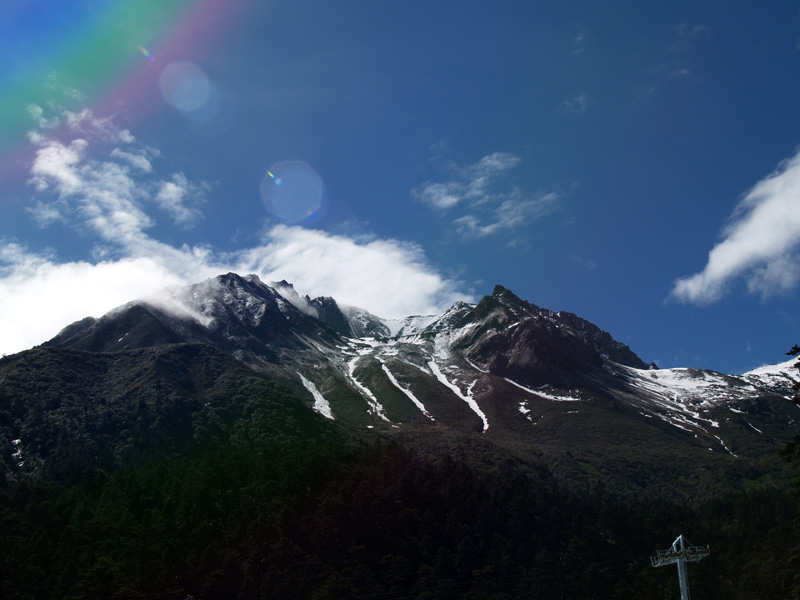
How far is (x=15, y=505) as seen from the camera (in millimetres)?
87062

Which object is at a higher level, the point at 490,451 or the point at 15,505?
the point at 490,451

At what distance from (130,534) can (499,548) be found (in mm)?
48778

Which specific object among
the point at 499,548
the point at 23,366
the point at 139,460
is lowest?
the point at 499,548

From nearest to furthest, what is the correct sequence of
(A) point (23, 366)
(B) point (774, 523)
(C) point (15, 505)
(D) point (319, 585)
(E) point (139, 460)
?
1. (D) point (319, 585)
2. (C) point (15, 505)
3. (B) point (774, 523)
4. (E) point (139, 460)
5. (A) point (23, 366)

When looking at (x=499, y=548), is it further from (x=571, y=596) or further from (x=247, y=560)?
(x=247, y=560)

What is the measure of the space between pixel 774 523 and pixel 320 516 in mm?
79166

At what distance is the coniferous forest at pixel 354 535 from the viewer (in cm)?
6725

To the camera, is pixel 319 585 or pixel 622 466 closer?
pixel 319 585

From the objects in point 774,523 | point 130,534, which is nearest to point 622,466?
point 774,523

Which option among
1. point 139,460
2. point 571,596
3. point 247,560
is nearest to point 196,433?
point 139,460

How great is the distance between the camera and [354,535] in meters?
82.0

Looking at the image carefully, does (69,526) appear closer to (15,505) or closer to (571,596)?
(15,505)

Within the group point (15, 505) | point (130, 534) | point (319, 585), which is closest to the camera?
point (319, 585)

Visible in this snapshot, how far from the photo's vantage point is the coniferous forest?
221 ft
